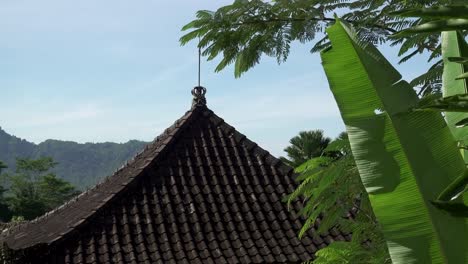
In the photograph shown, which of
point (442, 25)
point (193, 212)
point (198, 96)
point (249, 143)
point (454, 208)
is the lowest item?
point (454, 208)

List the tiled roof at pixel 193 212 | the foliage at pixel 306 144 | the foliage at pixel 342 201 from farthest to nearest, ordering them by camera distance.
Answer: the foliage at pixel 306 144 < the tiled roof at pixel 193 212 < the foliage at pixel 342 201

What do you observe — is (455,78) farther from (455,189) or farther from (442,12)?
(455,189)

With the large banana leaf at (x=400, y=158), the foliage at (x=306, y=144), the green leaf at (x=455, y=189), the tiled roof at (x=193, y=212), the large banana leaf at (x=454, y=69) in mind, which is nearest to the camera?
the green leaf at (x=455, y=189)

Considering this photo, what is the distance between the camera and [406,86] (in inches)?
128

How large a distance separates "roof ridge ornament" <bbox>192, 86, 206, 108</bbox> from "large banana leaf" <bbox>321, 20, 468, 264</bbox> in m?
7.30

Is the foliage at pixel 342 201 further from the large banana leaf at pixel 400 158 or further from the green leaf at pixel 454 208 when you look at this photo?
the green leaf at pixel 454 208

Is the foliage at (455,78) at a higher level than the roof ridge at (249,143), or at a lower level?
lower

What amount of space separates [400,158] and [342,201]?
2.07m

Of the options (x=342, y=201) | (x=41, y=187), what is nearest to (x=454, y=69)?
(x=342, y=201)

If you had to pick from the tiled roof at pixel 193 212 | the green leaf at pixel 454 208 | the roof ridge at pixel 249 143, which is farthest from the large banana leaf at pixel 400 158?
the roof ridge at pixel 249 143

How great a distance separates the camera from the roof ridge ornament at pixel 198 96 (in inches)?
413

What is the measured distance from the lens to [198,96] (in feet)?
34.6

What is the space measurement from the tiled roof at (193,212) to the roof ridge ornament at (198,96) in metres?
0.10

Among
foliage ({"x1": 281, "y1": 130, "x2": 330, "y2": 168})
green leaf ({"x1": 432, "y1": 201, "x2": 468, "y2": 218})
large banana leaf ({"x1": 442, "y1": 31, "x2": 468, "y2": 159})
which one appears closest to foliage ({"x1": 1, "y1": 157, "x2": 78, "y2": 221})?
foliage ({"x1": 281, "y1": 130, "x2": 330, "y2": 168})
